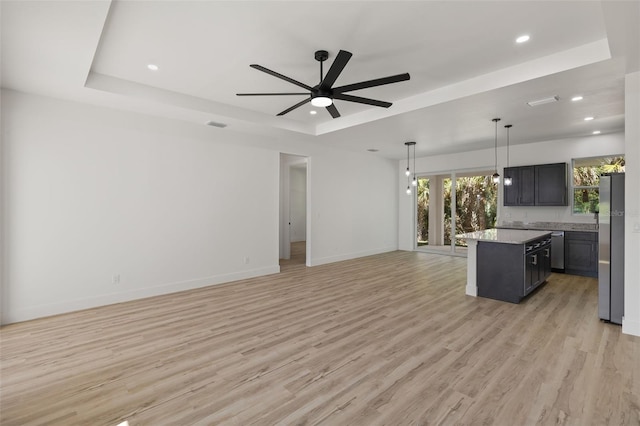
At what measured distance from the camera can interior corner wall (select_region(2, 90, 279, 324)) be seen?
12.1ft

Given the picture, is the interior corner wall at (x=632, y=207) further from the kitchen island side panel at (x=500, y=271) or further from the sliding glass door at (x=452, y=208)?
the sliding glass door at (x=452, y=208)

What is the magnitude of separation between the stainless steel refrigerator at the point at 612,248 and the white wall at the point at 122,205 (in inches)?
201

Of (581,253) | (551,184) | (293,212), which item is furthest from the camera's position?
(293,212)

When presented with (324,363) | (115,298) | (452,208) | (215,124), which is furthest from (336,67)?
(452,208)

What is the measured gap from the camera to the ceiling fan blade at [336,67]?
7.79 feet

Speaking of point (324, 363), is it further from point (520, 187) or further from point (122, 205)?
point (520, 187)

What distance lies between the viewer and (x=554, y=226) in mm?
6449

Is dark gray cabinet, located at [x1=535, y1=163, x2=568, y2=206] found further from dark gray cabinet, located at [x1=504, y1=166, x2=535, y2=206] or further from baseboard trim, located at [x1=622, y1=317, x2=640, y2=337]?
baseboard trim, located at [x1=622, y1=317, x2=640, y2=337]

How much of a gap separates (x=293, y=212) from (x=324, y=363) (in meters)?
8.81

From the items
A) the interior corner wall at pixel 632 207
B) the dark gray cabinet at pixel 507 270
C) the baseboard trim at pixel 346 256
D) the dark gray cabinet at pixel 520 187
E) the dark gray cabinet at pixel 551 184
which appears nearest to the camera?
the interior corner wall at pixel 632 207

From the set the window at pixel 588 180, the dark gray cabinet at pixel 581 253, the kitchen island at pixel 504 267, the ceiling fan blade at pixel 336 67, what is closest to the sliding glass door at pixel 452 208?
the window at pixel 588 180

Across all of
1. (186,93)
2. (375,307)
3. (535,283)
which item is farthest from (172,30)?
(535,283)

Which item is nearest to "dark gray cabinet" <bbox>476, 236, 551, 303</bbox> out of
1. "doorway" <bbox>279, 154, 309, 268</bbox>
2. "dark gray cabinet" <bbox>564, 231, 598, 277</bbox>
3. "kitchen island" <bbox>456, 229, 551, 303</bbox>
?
"kitchen island" <bbox>456, 229, 551, 303</bbox>

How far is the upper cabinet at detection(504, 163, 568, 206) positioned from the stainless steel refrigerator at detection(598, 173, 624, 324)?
10.4 ft
